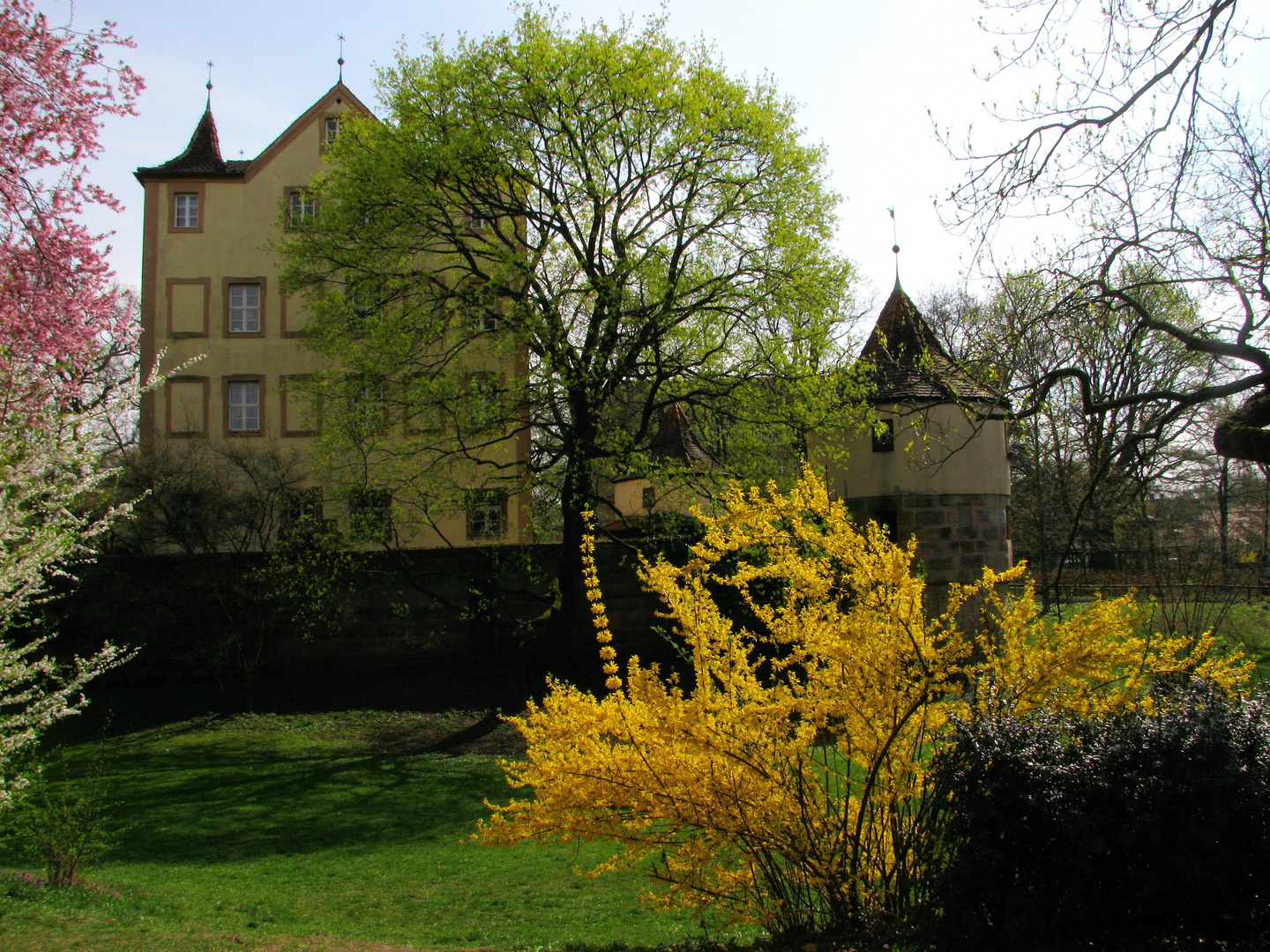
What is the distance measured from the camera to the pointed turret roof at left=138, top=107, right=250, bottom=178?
23.1 metres

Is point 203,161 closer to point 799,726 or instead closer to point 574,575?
point 574,575

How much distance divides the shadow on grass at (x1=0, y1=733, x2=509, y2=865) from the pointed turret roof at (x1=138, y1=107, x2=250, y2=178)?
14.9 m

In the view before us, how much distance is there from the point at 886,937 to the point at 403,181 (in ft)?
37.8

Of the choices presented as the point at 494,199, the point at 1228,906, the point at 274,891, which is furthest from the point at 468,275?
the point at 1228,906

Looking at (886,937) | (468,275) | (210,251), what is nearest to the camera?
(886,937)

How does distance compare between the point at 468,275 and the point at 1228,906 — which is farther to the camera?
the point at 468,275

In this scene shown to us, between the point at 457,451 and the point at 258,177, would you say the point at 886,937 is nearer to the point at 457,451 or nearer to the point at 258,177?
the point at 457,451

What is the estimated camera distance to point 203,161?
23672 millimetres

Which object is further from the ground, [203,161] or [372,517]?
[203,161]

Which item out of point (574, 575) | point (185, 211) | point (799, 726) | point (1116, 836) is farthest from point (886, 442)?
point (185, 211)

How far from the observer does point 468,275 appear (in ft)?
47.1

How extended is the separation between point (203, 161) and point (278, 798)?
18.3 metres

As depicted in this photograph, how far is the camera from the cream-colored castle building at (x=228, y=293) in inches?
897

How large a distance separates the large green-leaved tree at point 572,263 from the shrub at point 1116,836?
9.12m
